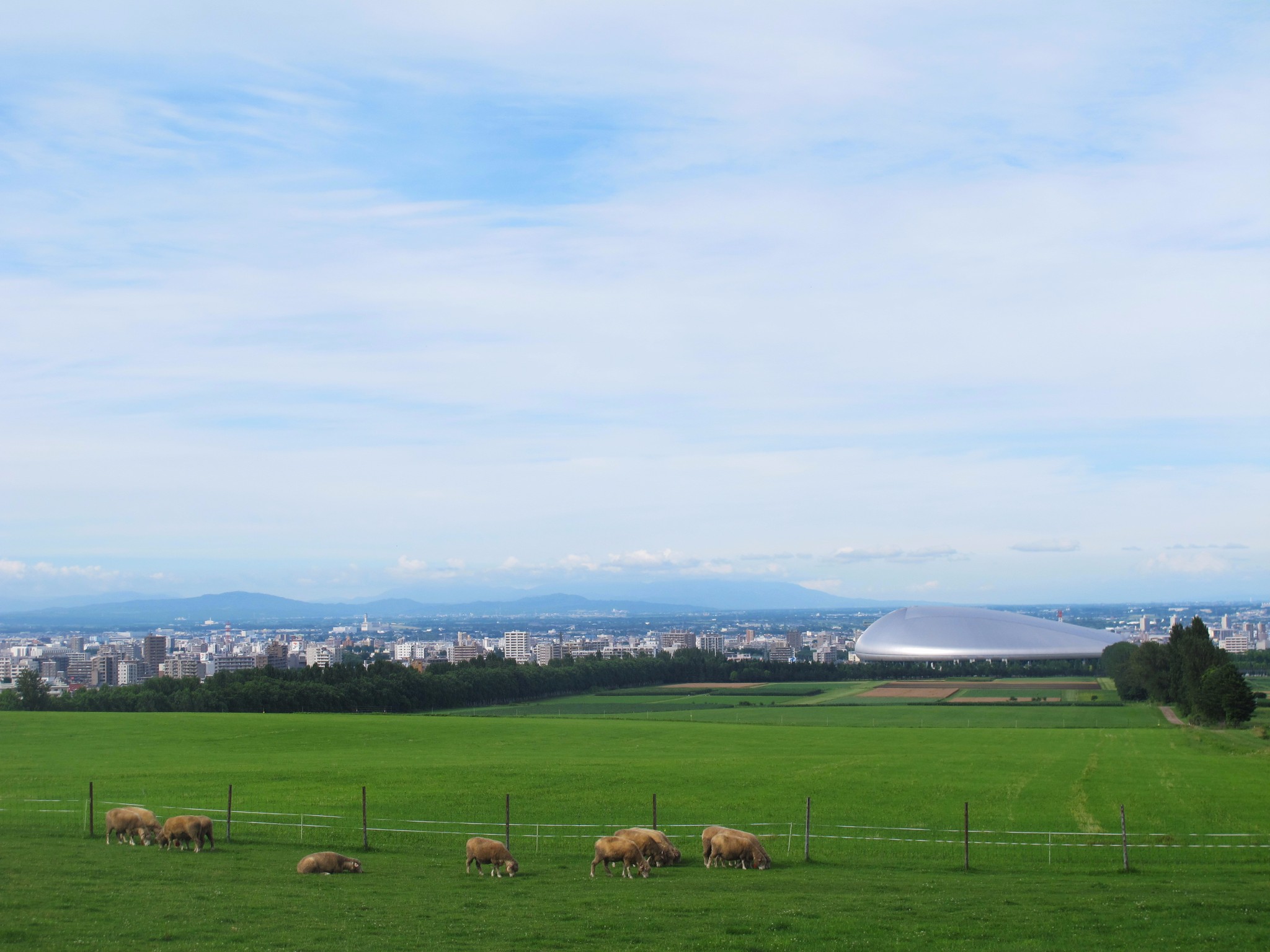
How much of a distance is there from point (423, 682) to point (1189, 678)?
76236 mm

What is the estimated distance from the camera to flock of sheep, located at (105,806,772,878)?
23.2 meters

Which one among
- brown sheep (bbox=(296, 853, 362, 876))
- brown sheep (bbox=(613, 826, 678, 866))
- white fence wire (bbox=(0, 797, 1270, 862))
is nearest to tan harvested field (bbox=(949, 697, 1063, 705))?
white fence wire (bbox=(0, 797, 1270, 862))

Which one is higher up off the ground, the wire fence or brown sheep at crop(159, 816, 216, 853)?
brown sheep at crop(159, 816, 216, 853)

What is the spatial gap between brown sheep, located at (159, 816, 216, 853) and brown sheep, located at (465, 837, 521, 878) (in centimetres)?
682

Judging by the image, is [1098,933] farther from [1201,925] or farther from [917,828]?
[917,828]

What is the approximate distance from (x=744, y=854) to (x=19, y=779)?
1263 inches

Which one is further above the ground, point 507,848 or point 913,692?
point 507,848

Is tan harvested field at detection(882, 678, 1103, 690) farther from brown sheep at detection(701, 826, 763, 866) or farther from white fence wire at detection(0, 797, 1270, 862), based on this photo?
brown sheep at detection(701, 826, 763, 866)

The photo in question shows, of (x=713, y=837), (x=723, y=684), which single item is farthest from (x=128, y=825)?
(x=723, y=684)

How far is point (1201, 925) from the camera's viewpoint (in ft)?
58.4

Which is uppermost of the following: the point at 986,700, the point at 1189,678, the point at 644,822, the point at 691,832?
the point at 691,832

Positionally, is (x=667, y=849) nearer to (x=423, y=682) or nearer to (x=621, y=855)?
(x=621, y=855)

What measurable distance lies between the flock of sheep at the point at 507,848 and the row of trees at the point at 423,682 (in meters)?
84.4

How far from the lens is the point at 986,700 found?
120 meters
